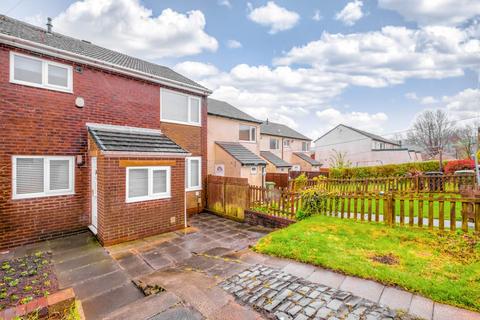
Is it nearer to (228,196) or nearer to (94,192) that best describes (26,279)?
(94,192)

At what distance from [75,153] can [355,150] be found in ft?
126

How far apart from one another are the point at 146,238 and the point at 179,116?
234 inches

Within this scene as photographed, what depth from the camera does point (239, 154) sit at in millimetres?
14094

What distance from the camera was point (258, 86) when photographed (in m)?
27.2

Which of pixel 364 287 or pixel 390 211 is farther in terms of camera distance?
pixel 390 211

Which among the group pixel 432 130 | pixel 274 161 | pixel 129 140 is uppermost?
pixel 432 130

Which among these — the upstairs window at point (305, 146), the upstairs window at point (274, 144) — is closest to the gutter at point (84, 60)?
the upstairs window at point (274, 144)

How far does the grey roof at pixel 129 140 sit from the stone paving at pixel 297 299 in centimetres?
536

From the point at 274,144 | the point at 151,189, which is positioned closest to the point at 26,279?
the point at 151,189

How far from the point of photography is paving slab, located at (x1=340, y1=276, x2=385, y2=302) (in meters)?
3.72

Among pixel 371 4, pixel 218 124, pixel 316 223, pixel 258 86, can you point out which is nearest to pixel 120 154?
pixel 316 223

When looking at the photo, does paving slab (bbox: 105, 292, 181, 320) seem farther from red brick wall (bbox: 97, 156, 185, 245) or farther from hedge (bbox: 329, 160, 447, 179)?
hedge (bbox: 329, 160, 447, 179)

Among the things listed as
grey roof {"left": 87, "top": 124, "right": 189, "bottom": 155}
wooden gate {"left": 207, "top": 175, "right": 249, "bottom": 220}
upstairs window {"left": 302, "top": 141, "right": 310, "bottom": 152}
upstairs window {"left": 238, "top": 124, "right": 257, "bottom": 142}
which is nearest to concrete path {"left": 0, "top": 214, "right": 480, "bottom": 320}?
wooden gate {"left": 207, "top": 175, "right": 249, "bottom": 220}

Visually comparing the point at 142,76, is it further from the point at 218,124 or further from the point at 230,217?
the point at 230,217
